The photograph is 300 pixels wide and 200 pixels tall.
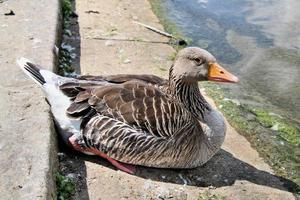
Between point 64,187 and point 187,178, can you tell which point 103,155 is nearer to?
point 64,187

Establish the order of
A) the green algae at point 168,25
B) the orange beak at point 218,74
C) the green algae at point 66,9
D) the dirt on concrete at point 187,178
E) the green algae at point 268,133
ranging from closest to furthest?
the dirt on concrete at point 187,178 < the orange beak at point 218,74 < the green algae at point 268,133 < the green algae at point 168,25 < the green algae at point 66,9

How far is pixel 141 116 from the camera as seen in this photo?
568 cm

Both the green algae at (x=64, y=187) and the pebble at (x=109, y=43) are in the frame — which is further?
the pebble at (x=109, y=43)

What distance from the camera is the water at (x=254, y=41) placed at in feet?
29.4

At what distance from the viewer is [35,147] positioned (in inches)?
211

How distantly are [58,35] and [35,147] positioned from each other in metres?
3.68

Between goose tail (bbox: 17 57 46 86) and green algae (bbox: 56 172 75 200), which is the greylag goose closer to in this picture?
goose tail (bbox: 17 57 46 86)

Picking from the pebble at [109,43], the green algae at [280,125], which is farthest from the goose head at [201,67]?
the pebble at [109,43]

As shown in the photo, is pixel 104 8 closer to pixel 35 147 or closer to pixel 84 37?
pixel 84 37

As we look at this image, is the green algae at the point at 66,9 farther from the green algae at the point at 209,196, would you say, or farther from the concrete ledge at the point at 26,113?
the green algae at the point at 209,196

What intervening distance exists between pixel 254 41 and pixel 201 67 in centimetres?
536

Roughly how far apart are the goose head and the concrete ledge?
5.19 ft

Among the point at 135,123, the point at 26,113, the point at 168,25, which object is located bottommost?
the point at 168,25

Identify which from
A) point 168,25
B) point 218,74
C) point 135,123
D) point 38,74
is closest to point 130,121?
point 135,123
